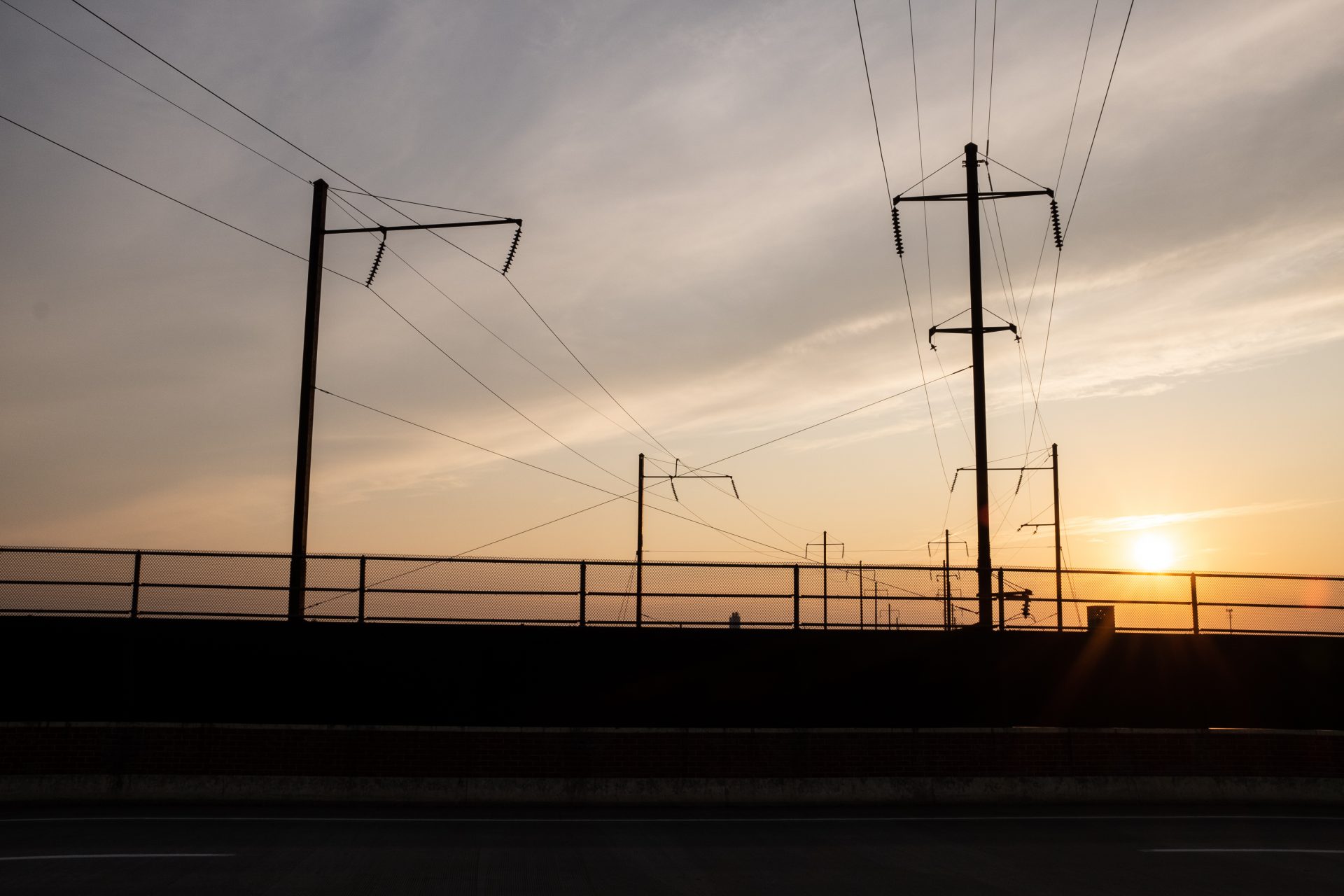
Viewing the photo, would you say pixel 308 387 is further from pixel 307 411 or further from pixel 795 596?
pixel 795 596

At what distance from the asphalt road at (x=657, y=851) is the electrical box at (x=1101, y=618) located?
14.3 ft

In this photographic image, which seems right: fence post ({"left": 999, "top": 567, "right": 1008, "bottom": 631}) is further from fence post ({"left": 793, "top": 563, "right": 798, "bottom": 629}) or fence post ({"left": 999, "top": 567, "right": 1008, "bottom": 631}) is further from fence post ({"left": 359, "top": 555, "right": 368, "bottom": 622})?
fence post ({"left": 359, "top": 555, "right": 368, "bottom": 622})

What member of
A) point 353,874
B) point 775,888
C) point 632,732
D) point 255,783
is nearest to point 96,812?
point 255,783

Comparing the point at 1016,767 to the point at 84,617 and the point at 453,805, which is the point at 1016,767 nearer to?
the point at 453,805

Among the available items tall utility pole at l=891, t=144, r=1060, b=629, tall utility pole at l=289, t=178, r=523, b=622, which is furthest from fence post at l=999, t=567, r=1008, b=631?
tall utility pole at l=289, t=178, r=523, b=622

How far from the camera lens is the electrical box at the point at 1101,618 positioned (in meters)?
21.0

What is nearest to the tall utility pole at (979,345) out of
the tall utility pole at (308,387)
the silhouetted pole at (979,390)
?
the silhouetted pole at (979,390)

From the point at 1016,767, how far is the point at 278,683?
12.1 m

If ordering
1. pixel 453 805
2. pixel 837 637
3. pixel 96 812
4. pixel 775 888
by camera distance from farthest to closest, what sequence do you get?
1. pixel 837 637
2. pixel 453 805
3. pixel 96 812
4. pixel 775 888

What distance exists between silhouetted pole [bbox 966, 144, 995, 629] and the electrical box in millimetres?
1810

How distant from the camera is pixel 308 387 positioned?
2062cm

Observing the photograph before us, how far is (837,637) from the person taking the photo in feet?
64.5

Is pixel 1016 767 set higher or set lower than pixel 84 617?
lower

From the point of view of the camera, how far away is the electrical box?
68.9 ft
